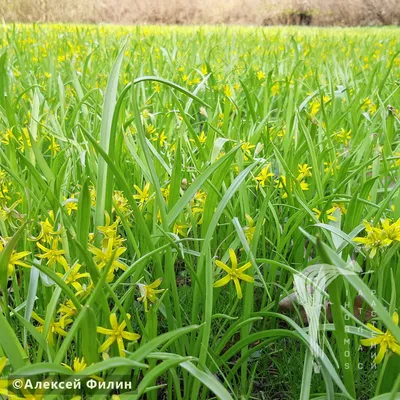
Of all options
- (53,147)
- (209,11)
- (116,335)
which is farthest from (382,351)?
(209,11)

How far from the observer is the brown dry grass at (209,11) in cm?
1212

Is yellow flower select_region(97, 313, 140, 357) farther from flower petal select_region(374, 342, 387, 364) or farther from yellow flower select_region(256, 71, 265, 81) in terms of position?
yellow flower select_region(256, 71, 265, 81)

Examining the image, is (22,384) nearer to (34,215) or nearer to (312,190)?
(34,215)

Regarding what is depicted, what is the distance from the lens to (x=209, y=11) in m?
14.7

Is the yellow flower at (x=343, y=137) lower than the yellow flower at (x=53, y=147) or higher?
lower

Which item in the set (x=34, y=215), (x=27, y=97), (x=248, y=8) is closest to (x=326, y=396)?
(x=34, y=215)

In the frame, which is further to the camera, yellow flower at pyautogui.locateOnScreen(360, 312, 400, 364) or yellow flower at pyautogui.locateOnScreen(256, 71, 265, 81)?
yellow flower at pyautogui.locateOnScreen(256, 71, 265, 81)

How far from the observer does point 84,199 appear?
63cm

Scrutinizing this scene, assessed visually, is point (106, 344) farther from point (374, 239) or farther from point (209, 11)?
point (209, 11)

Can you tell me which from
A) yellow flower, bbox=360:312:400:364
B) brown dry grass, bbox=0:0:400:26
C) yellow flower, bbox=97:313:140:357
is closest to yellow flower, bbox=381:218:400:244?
yellow flower, bbox=360:312:400:364

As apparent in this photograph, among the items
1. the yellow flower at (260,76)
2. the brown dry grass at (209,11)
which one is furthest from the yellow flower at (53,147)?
the brown dry grass at (209,11)

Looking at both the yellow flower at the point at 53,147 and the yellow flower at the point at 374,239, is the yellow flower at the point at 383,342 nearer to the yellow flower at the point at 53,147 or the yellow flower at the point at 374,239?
the yellow flower at the point at 374,239

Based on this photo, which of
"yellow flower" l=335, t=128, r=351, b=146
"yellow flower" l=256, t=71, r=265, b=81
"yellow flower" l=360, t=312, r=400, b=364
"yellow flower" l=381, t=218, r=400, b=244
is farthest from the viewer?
"yellow flower" l=256, t=71, r=265, b=81

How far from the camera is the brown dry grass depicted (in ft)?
39.8
